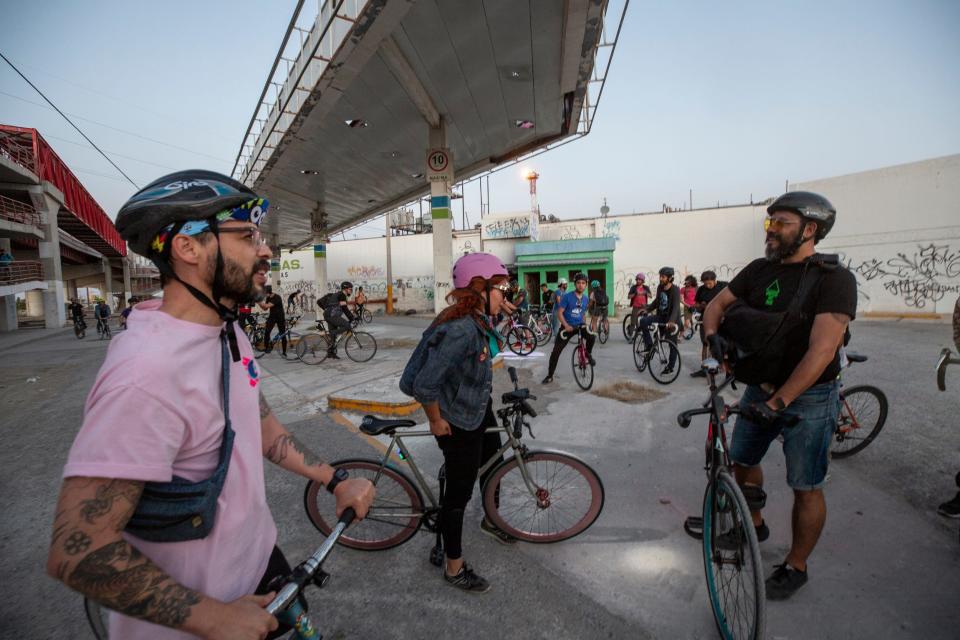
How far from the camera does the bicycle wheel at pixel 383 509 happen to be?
2.72 m

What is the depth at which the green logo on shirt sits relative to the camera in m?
2.32

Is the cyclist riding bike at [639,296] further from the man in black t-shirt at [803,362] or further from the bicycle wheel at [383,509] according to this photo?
the bicycle wheel at [383,509]

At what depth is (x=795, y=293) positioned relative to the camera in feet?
7.35

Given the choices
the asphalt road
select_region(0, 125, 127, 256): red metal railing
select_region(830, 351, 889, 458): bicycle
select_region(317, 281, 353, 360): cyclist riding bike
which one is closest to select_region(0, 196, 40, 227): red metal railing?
select_region(0, 125, 127, 256): red metal railing

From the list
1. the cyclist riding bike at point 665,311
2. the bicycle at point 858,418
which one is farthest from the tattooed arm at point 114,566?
the cyclist riding bike at point 665,311

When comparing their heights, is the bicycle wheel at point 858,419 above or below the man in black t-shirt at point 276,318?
below

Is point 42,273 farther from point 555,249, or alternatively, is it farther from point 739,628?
point 739,628

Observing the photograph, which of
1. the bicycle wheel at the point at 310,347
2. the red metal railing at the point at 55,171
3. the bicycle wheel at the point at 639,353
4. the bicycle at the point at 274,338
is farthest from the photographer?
the red metal railing at the point at 55,171

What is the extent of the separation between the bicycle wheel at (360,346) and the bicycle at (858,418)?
27.1 feet

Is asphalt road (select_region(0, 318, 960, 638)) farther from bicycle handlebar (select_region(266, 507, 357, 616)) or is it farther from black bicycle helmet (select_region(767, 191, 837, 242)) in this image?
black bicycle helmet (select_region(767, 191, 837, 242))

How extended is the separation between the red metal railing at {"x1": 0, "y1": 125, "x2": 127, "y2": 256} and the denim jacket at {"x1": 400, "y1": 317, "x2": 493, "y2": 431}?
24.2 metres

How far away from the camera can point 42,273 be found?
987 inches

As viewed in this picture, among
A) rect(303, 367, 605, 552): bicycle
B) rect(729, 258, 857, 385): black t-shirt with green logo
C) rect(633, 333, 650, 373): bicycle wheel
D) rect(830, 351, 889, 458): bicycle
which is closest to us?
rect(729, 258, 857, 385): black t-shirt with green logo

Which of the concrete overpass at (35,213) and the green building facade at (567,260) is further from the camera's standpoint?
the concrete overpass at (35,213)
